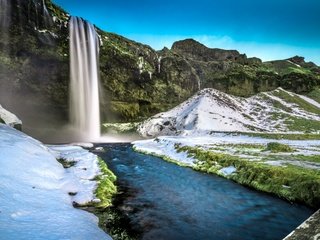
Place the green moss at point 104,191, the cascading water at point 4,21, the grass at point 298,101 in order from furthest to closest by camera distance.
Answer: the grass at point 298,101
the cascading water at point 4,21
the green moss at point 104,191

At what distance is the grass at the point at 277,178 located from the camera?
791 inches

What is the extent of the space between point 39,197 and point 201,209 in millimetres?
9704

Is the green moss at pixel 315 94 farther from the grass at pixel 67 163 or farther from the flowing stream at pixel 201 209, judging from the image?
the grass at pixel 67 163

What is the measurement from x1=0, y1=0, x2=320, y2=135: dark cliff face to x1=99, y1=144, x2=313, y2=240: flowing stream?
5024 centimetres

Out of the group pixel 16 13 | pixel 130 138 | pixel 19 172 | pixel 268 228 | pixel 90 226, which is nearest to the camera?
pixel 90 226

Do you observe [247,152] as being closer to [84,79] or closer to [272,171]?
[272,171]

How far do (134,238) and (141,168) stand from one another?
64.9 feet

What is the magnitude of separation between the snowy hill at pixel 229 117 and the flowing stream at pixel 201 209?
143 ft

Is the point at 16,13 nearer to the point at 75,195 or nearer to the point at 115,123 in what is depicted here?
the point at 115,123

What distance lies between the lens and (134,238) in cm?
1422

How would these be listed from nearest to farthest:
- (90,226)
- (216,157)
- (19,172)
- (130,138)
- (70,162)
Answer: (90,226) < (19,172) < (70,162) < (216,157) < (130,138)

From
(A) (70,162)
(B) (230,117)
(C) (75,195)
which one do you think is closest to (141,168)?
(A) (70,162)

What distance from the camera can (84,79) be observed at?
75.8 m

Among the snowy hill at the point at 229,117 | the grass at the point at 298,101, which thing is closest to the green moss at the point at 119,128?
the snowy hill at the point at 229,117
